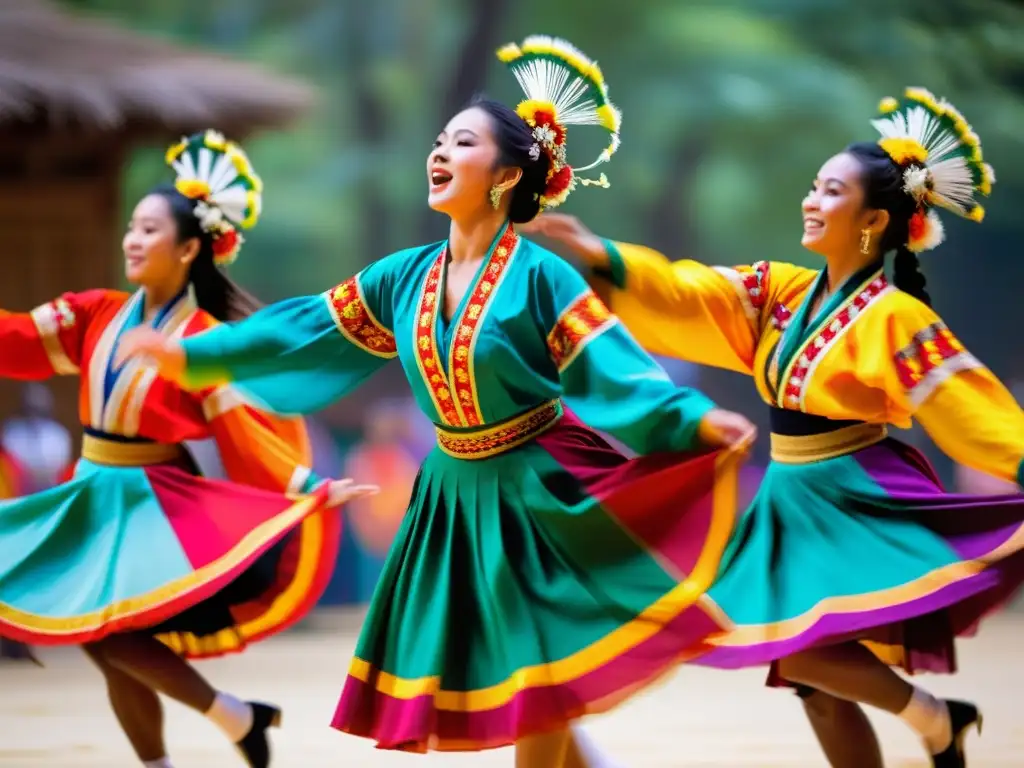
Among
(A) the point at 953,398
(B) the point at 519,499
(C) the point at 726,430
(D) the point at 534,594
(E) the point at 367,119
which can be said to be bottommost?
(D) the point at 534,594

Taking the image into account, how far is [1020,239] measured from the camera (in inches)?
303

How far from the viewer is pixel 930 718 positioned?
2.76 meters

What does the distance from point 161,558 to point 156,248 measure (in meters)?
0.72

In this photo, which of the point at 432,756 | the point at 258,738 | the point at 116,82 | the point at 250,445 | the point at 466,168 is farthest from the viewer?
the point at 116,82

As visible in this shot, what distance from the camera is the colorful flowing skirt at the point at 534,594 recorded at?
2438 millimetres

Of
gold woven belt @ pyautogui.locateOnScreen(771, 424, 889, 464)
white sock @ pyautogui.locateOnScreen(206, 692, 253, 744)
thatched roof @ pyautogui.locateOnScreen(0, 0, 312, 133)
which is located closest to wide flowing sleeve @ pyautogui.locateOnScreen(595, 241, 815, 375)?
gold woven belt @ pyautogui.locateOnScreen(771, 424, 889, 464)

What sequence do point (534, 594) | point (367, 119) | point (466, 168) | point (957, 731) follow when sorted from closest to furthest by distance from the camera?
1. point (534, 594)
2. point (466, 168)
3. point (957, 731)
4. point (367, 119)

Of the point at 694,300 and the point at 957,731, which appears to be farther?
the point at 694,300

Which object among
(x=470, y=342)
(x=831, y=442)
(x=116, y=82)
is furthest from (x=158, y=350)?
(x=116, y=82)

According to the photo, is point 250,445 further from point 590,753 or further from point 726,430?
point 726,430

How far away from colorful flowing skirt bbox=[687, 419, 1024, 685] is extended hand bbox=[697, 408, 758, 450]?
0.43m

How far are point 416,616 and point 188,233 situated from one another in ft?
4.24

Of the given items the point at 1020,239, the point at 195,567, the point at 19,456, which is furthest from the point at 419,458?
the point at 195,567

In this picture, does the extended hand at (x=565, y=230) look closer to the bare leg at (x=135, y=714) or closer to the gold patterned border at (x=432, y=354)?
the gold patterned border at (x=432, y=354)
